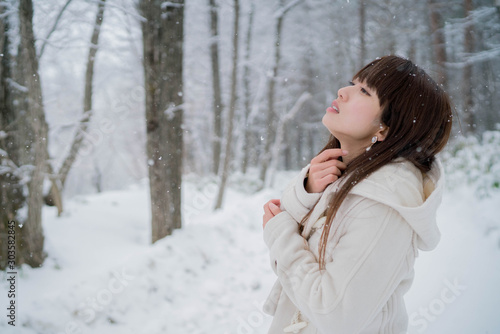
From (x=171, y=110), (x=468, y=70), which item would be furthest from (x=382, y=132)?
(x=468, y=70)

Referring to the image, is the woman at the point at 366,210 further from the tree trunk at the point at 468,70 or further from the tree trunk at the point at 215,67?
the tree trunk at the point at 215,67

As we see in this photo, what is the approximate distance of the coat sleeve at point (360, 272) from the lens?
99 cm

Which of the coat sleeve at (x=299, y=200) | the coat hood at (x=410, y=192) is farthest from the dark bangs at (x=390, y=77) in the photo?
the coat sleeve at (x=299, y=200)

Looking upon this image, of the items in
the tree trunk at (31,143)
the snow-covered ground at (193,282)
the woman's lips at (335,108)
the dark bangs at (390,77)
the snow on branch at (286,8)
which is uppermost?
the snow on branch at (286,8)

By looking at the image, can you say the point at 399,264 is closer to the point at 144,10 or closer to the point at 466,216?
the point at 466,216

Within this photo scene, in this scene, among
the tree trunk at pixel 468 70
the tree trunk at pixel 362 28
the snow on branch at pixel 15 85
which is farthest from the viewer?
the tree trunk at pixel 362 28

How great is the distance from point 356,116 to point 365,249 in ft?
1.81

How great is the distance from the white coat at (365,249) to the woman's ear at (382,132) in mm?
130

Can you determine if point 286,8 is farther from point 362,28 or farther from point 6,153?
point 6,153

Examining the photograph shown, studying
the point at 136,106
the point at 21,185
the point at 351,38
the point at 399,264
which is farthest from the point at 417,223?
the point at 136,106

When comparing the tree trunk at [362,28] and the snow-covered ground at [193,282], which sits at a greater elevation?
the tree trunk at [362,28]

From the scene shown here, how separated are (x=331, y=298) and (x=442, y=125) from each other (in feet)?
2.66

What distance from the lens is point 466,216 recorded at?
4449 mm

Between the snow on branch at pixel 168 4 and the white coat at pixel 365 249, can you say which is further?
the snow on branch at pixel 168 4
